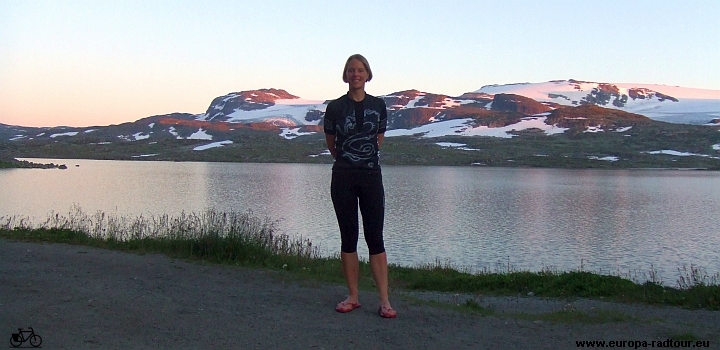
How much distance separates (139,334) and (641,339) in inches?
175

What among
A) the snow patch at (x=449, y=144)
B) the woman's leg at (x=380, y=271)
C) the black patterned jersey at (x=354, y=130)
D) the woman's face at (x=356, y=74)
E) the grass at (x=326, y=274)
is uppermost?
the woman's face at (x=356, y=74)

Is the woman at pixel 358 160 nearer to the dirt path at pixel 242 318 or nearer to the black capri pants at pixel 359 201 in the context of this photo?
the black capri pants at pixel 359 201

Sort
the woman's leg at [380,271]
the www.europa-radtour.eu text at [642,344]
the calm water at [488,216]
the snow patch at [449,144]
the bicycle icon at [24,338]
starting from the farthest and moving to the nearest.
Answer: the snow patch at [449,144] < the calm water at [488,216] < the woman's leg at [380,271] < the www.europa-radtour.eu text at [642,344] < the bicycle icon at [24,338]

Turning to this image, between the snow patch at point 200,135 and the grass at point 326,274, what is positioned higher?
the snow patch at point 200,135

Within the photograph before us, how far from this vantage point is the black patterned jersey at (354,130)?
6.77 meters

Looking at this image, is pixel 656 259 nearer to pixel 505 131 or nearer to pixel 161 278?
pixel 161 278

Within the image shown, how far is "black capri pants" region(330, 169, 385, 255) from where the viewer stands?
684cm

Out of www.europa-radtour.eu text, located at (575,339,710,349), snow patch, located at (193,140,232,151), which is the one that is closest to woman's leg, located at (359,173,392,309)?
www.europa-radtour.eu text, located at (575,339,710,349)

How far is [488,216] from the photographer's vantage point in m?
31.3

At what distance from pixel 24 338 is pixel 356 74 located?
12.4 feet

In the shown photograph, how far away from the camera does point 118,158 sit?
118500 mm

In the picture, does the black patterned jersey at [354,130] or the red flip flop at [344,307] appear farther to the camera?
the red flip flop at [344,307]

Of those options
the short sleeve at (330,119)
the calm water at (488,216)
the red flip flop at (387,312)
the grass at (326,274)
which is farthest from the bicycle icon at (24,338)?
the calm water at (488,216)

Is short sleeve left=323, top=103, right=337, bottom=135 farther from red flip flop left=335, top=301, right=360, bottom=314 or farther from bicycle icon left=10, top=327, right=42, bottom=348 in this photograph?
bicycle icon left=10, top=327, right=42, bottom=348
